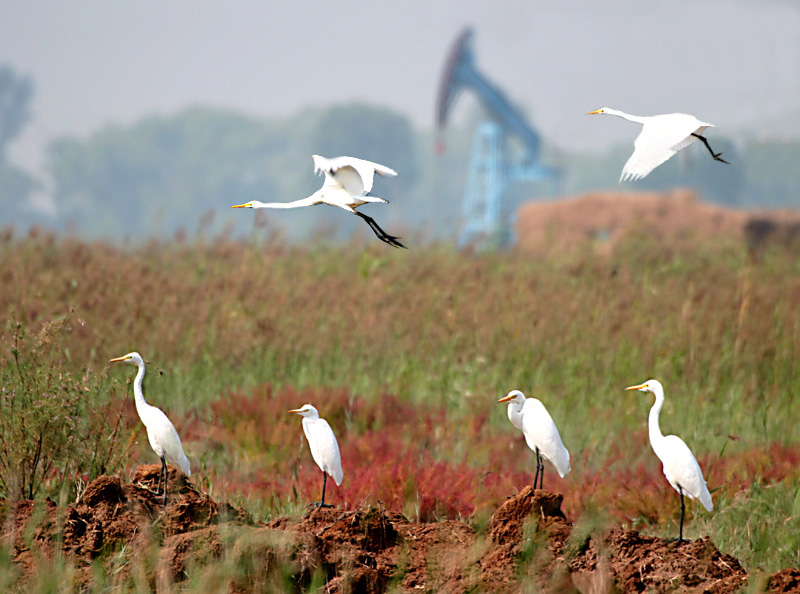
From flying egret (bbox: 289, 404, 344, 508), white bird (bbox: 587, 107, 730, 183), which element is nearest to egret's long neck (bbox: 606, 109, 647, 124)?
white bird (bbox: 587, 107, 730, 183)

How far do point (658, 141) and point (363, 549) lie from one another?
2.14m

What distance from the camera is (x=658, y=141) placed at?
315 cm

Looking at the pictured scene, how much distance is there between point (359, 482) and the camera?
5285 millimetres

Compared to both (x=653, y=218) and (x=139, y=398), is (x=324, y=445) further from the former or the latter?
(x=653, y=218)

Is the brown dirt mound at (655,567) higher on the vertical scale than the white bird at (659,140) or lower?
lower

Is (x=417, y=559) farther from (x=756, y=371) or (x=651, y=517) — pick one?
(x=756, y=371)

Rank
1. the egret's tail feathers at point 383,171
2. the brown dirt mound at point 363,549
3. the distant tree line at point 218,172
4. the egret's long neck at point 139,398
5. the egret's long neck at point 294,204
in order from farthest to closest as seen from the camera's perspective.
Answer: the distant tree line at point 218,172, the egret's long neck at point 139,398, the brown dirt mound at point 363,549, the egret's tail feathers at point 383,171, the egret's long neck at point 294,204

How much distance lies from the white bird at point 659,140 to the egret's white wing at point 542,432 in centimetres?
135

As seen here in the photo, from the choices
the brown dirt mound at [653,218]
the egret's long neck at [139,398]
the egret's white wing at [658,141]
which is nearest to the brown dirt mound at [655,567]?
the egret's white wing at [658,141]

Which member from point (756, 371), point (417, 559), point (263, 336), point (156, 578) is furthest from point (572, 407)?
point (156, 578)

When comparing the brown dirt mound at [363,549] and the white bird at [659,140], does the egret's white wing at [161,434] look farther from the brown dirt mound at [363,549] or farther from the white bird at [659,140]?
the white bird at [659,140]

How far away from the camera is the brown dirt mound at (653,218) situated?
67.2ft

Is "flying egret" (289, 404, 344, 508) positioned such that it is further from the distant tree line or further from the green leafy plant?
the distant tree line

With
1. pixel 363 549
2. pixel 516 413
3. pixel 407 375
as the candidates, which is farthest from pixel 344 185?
pixel 407 375
